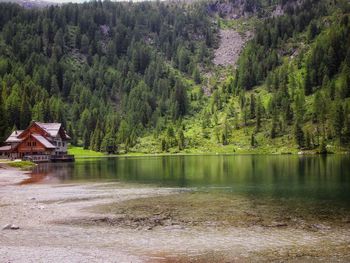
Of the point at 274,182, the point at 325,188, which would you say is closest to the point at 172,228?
the point at 325,188

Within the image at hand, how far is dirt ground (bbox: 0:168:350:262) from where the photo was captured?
2538 cm

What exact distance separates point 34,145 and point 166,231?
445 feet

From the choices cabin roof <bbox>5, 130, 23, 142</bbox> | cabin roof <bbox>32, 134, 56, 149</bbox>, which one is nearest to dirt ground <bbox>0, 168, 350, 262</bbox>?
cabin roof <bbox>32, 134, 56, 149</bbox>

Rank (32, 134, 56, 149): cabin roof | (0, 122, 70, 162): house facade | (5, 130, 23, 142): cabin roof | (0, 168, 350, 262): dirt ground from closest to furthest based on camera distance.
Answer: (0, 168, 350, 262): dirt ground → (0, 122, 70, 162): house facade → (5, 130, 23, 142): cabin roof → (32, 134, 56, 149): cabin roof

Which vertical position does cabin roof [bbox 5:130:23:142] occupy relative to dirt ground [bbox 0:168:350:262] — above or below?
above

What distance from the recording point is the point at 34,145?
158m

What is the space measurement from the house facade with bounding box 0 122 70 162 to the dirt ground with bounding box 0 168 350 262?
108600mm

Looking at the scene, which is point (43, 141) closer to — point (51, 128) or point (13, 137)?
point (13, 137)

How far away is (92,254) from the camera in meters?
25.6

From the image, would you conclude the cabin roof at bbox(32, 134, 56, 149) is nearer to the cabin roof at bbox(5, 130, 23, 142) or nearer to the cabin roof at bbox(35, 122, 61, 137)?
the cabin roof at bbox(35, 122, 61, 137)

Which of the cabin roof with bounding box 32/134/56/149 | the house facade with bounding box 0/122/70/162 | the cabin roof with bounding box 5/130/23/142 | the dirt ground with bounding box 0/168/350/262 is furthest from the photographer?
the cabin roof with bounding box 32/134/56/149

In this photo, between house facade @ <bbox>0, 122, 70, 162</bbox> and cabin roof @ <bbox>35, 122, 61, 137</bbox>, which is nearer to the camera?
house facade @ <bbox>0, 122, 70, 162</bbox>

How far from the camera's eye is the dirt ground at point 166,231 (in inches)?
999

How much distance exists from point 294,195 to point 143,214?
20404 mm
